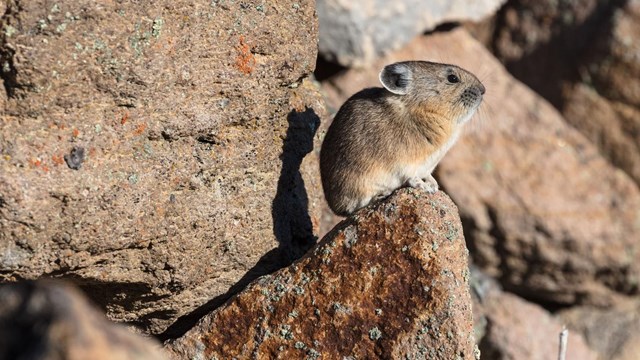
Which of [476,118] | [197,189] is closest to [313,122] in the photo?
[197,189]

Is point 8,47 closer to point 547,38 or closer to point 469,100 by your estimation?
point 469,100

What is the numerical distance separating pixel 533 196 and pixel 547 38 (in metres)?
2.21

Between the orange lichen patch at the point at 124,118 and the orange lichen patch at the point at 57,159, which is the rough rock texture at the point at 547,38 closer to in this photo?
the orange lichen patch at the point at 124,118

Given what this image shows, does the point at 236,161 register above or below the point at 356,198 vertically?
above

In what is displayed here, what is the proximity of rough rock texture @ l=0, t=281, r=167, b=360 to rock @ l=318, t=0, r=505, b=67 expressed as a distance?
21.7 feet

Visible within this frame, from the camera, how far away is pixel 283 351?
5.77 metres

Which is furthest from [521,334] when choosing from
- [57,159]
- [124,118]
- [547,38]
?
[57,159]

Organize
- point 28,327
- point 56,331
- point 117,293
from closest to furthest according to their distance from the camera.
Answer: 1. point 56,331
2. point 28,327
3. point 117,293

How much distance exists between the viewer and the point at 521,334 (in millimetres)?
9828

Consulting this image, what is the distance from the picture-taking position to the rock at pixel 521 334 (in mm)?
9602

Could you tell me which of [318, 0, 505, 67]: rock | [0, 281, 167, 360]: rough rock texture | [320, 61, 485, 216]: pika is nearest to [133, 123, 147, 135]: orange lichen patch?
[320, 61, 485, 216]: pika

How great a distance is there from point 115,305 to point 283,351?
4.15 ft

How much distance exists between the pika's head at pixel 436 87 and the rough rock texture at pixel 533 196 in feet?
8.18

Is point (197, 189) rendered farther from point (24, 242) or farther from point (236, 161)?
point (24, 242)
